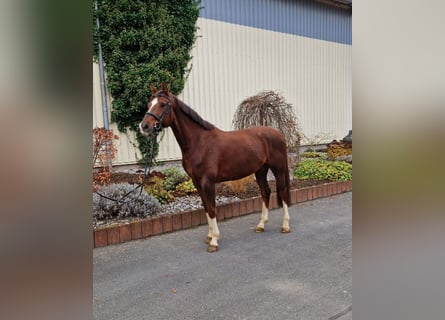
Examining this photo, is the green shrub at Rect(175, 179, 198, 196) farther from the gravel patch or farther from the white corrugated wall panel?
the white corrugated wall panel

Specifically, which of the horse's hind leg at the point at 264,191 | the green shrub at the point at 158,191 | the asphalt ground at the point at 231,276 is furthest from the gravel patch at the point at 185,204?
the horse's hind leg at the point at 264,191

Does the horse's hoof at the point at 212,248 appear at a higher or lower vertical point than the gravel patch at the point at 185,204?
lower

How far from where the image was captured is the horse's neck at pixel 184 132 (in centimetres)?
358

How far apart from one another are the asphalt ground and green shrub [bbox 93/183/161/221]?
0.38 metres

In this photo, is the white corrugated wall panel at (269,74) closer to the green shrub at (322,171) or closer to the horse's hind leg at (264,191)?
the green shrub at (322,171)

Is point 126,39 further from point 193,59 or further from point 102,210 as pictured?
point 102,210

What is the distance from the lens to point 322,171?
668 centimetres

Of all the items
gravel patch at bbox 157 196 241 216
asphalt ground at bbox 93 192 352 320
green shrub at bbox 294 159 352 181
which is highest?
green shrub at bbox 294 159 352 181

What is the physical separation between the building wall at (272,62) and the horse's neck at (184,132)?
11.0ft

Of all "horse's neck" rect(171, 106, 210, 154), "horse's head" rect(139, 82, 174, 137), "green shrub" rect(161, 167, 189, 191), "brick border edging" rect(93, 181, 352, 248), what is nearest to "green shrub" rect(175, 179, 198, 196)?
"green shrub" rect(161, 167, 189, 191)

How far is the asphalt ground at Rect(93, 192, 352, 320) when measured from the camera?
8.10ft

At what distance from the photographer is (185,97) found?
24.4ft
